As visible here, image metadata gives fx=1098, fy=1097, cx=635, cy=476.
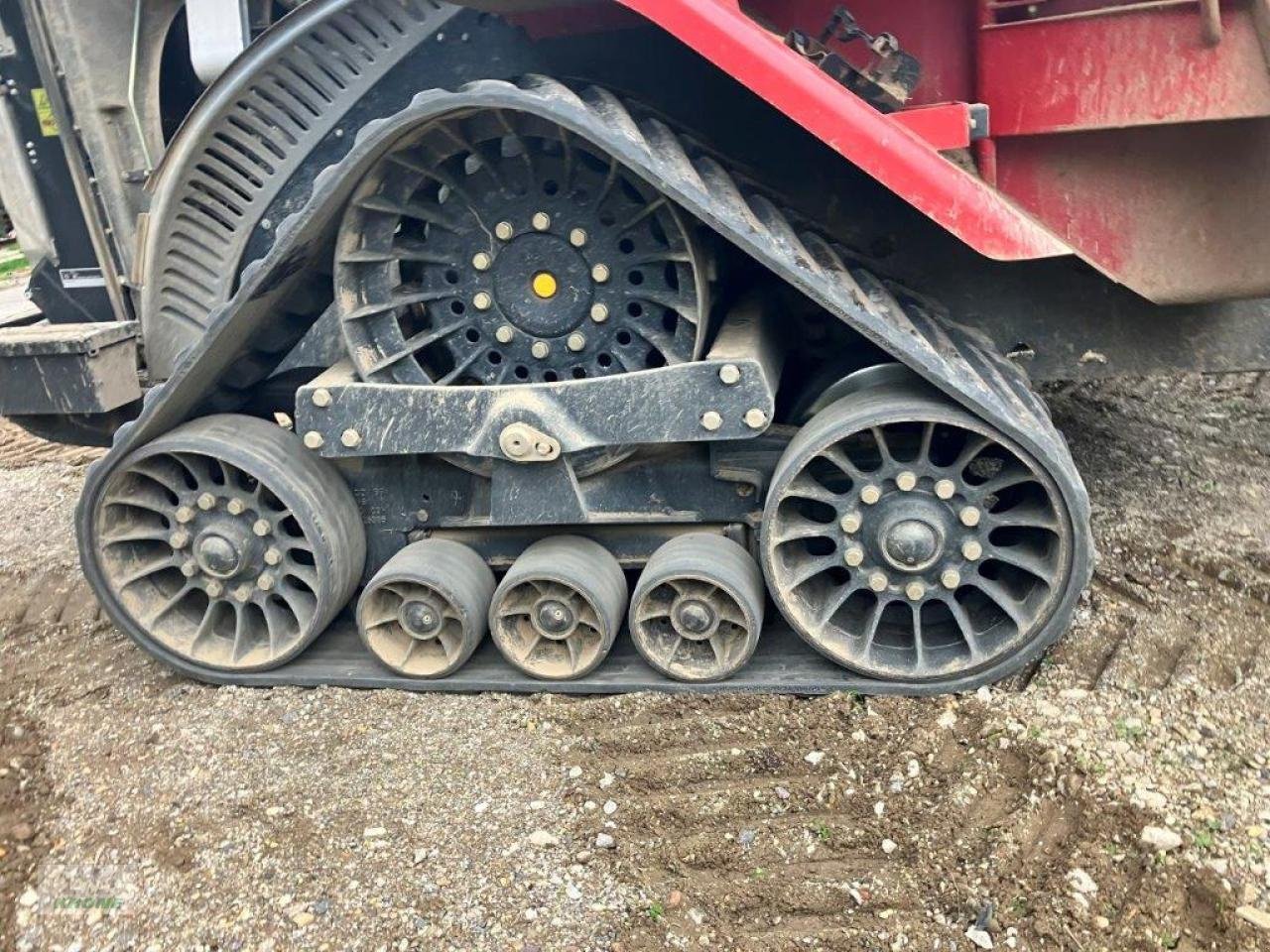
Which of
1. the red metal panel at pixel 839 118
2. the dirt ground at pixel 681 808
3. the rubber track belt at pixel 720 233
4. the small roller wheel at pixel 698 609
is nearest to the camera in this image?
the dirt ground at pixel 681 808

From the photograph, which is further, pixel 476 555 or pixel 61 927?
pixel 476 555

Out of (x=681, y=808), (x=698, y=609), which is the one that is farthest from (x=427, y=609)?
(x=681, y=808)

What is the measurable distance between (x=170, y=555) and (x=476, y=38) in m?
1.72

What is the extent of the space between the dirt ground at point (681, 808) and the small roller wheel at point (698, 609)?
0.38 ft

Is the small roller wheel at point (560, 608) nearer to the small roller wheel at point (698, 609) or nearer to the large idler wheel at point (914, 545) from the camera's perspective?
the small roller wheel at point (698, 609)

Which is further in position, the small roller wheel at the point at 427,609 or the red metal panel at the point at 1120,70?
the small roller wheel at the point at 427,609

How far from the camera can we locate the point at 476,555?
3.20m

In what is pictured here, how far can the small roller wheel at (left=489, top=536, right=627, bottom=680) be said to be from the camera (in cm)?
295

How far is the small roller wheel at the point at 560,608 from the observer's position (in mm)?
2947

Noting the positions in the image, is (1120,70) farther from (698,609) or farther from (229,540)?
(229,540)

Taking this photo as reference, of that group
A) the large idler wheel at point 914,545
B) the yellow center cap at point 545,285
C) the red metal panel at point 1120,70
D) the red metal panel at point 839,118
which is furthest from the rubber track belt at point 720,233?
the red metal panel at point 1120,70

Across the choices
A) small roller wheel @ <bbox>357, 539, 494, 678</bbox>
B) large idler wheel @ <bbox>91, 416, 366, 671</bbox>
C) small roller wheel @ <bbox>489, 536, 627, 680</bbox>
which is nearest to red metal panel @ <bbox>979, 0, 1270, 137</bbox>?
small roller wheel @ <bbox>489, 536, 627, 680</bbox>

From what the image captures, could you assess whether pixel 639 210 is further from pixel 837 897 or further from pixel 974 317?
pixel 837 897

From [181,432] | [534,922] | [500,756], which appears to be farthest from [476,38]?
[534,922]
